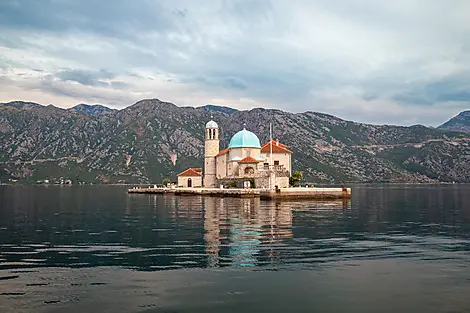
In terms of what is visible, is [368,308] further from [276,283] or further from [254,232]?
[254,232]

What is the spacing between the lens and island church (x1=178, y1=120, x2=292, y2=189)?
90812 mm

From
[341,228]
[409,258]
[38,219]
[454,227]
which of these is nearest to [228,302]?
[409,258]

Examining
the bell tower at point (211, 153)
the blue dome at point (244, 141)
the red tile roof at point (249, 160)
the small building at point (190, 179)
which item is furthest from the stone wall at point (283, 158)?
the small building at point (190, 179)

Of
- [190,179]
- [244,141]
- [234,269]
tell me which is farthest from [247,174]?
[234,269]

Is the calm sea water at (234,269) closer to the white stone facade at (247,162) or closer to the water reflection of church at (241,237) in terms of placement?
the water reflection of church at (241,237)

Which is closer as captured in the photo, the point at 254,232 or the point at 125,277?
the point at 125,277

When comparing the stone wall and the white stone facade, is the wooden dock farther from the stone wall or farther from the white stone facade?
the stone wall

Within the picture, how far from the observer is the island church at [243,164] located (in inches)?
3575

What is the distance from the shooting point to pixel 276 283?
17703mm

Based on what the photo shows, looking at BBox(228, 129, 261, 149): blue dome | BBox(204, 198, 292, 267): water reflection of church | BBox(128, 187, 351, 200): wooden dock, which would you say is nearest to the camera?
BBox(204, 198, 292, 267): water reflection of church

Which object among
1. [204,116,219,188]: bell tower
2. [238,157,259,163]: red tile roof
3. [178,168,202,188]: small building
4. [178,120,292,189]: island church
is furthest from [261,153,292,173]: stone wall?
[178,168,202,188]: small building

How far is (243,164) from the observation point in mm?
99688

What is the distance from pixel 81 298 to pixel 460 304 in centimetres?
1303

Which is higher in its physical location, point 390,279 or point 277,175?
point 277,175
